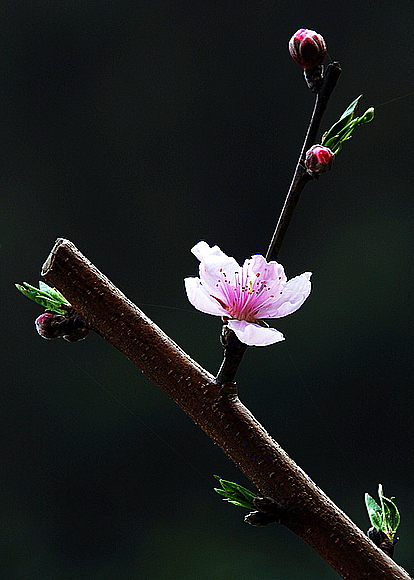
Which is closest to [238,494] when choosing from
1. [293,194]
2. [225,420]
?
[225,420]

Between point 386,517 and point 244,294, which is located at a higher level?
point 244,294

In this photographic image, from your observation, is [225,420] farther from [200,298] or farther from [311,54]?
[311,54]

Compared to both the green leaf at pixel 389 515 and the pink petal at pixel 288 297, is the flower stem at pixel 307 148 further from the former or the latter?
the green leaf at pixel 389 515

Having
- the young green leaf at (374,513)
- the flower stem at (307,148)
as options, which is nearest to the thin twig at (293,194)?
the flower stem at (307,148)

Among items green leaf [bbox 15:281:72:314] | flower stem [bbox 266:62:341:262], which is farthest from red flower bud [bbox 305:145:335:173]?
green leaf [bbox 15:281:72:314]
